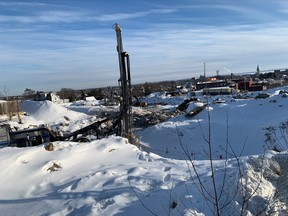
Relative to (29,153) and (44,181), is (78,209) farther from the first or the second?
(29,153)

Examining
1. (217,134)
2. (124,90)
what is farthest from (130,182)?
(217,134)

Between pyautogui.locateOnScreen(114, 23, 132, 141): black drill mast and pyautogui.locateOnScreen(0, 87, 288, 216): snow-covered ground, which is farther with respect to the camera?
pyautogui.locateOnScreen(114, 23, 132, 141): black drill mast

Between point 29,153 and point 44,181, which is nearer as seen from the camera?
point 44,181

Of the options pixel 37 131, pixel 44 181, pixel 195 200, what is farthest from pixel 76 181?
pixel 37 131

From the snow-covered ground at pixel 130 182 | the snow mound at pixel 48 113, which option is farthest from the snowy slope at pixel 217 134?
the snow mound at pixel 48 113

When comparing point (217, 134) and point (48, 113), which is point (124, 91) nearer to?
point (217, 134)

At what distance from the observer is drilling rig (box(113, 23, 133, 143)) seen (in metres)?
A: 15.5

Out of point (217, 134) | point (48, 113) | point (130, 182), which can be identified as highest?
point (130, 182)

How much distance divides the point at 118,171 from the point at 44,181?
5.24 feet

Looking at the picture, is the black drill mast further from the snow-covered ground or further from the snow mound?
the snow mound

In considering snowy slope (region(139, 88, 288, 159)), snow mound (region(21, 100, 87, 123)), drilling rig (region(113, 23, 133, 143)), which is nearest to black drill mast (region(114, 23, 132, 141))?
drilling rig (region(113, 23, 133, 143))

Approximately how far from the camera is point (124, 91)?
51.4 ft

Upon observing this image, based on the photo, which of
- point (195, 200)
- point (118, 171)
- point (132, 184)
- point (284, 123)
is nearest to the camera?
point (195, 200)

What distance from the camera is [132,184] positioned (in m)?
7.07
